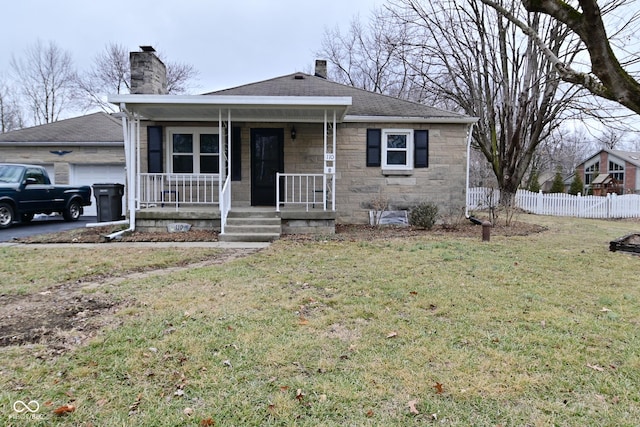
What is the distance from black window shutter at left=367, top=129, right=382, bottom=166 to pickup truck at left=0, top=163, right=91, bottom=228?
961 cm

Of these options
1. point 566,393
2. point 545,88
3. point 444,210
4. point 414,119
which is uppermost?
point 545,88

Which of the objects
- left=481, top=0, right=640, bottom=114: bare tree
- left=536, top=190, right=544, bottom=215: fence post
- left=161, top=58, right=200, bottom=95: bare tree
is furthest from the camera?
left=161, top=58, right=200, bottom=95: bare tree

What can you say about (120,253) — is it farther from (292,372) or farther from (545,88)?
(545,88)

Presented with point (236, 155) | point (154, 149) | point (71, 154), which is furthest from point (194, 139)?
point (71, 154)

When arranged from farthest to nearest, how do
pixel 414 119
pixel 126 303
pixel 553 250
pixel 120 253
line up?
pixel 414 119 → pixel 553 250 → pixel 120 253 → pixel 126 303

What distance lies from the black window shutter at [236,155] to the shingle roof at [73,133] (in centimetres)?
659

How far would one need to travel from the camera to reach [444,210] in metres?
11.1

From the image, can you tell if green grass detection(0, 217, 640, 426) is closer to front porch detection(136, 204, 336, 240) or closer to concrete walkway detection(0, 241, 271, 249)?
concrete walkway detection(0, 241, 271, 249)

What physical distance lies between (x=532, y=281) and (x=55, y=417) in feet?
16.8

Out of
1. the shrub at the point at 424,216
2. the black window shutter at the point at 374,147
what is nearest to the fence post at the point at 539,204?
the shrub at the point at 424,216

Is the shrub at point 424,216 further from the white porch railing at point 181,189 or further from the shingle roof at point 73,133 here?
the shingle roof at point 73,133

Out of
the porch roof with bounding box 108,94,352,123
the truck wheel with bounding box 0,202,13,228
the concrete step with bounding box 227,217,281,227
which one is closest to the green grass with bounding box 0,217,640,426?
the concrete step with bounding box 227,217,281,227

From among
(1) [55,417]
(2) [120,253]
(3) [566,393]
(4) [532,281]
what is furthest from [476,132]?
(1) [55,417]

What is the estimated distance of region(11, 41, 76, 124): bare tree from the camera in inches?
1161
